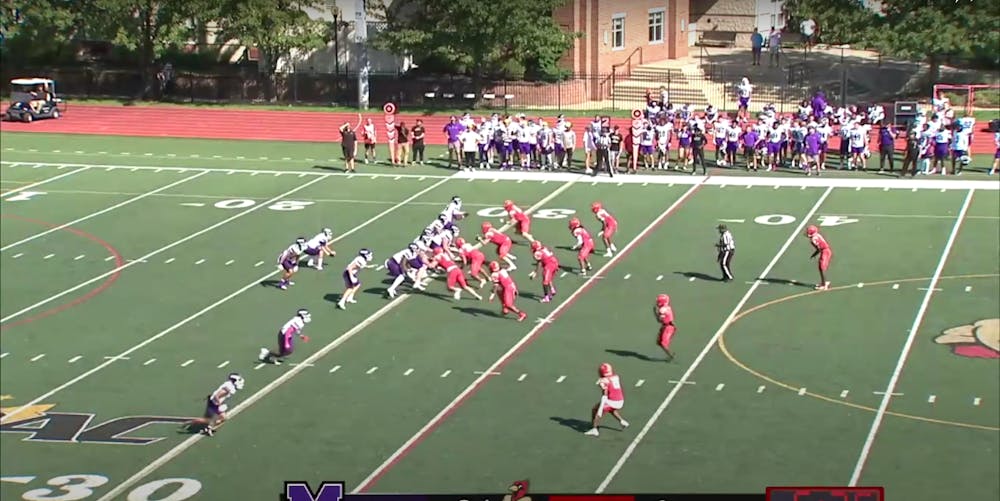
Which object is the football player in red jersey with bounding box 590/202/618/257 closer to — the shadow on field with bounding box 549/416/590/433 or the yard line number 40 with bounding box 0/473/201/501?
the shadow on field with bounding box 549/416/590/433

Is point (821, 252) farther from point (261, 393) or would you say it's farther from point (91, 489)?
point (91, 489)

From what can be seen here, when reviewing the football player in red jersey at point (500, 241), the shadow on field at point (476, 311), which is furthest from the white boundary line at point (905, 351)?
the football player in red jersey at point (500, 241)

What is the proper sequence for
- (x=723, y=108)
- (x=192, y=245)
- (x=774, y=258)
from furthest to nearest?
(x=723, y=108)
(x=192, y=245)
(x=774, y=258)

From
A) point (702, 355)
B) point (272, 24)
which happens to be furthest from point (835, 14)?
point (272, 24)

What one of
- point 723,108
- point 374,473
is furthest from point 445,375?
point 723,108

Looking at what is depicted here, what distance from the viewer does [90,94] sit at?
6575cm

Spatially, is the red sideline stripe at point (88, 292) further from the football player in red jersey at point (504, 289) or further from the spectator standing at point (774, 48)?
the spectator standing at point (774, 48)

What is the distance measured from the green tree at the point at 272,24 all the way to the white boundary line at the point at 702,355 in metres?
26.2

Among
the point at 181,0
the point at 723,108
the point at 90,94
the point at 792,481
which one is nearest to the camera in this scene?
the point at 792,481

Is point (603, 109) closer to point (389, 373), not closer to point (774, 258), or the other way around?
point (774, 258)

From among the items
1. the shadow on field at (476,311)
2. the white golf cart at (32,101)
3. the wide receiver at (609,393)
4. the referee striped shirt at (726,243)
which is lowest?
the shadow on field at (476,311)

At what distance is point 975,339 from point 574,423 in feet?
27.9

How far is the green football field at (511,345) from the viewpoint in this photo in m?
22.8

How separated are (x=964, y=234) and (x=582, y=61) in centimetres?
2358
